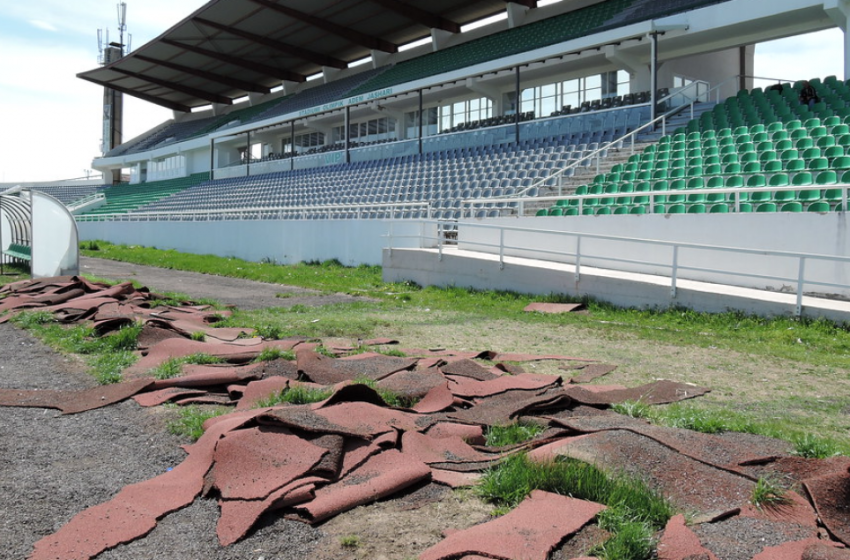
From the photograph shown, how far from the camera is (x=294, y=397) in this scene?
17.8 feet

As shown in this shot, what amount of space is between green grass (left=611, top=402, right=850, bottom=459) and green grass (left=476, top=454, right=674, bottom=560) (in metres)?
1.40

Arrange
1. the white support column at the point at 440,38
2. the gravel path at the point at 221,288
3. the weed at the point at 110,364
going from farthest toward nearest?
the white support column at the point at 440,38 < the gravel path at the point at 221,288 < the weed at the point at 110,364

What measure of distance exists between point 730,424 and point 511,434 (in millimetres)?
1564

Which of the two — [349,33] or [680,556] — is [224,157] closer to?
[349,33]

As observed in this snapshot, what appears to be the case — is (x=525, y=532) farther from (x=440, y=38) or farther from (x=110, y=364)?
(x=440, y=38)

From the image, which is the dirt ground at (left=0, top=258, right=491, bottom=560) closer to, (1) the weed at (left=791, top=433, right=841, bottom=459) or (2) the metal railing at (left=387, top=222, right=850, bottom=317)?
(1) the weed at (left=791, top=433, right=841, bottom=459)

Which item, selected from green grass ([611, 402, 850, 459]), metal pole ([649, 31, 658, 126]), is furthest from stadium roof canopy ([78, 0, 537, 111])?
green grass ([611, 402, 850, 459])

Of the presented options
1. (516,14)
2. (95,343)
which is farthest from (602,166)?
(516,14)

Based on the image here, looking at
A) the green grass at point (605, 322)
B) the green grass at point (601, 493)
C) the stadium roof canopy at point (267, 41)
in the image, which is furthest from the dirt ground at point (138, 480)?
the stadium roof canopy at point (267, 41)

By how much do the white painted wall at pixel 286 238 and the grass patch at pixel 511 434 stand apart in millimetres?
12470

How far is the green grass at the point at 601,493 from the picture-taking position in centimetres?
301

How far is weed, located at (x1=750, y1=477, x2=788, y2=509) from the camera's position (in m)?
3.49

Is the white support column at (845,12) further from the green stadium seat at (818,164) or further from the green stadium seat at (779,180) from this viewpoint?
the green stadium seat at (779,180)

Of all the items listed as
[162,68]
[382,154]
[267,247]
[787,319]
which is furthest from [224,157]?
[787,319]
